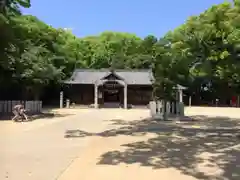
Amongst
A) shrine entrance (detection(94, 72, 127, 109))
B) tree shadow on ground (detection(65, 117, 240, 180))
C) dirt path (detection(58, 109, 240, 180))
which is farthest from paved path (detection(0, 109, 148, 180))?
shrine entrance (detection(94, 72, 127, 109))

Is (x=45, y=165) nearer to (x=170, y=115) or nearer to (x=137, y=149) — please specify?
(x=137, y=149)

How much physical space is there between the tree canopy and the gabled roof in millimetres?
2467

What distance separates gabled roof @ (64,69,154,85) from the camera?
45.4 metres

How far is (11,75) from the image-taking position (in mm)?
23750

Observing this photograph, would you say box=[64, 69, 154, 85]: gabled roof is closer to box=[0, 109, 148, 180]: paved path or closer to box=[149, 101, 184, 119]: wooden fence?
box=[149, 101, 184, 119]: wooden fence

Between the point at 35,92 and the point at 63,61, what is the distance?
1191cm

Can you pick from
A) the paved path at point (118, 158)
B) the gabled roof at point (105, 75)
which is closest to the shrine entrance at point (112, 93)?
the gabled roof at point (105, 75)

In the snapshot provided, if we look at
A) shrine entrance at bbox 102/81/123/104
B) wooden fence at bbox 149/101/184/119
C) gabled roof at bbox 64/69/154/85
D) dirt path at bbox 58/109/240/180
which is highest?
gabled roof at bbox 64/69/154/85

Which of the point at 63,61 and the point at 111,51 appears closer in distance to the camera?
the point at 63,61

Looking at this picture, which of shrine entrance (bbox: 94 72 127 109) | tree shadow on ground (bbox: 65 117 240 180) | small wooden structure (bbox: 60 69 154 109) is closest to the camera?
tree shadow on ground (bbox: 65 117 240 180)

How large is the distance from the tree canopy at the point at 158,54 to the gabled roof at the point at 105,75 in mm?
2467

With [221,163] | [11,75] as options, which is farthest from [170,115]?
[221,163]

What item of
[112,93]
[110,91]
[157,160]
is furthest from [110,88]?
[157,160]

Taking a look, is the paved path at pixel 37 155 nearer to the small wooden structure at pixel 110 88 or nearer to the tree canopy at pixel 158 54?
the tree canopy at pixel 158 54
